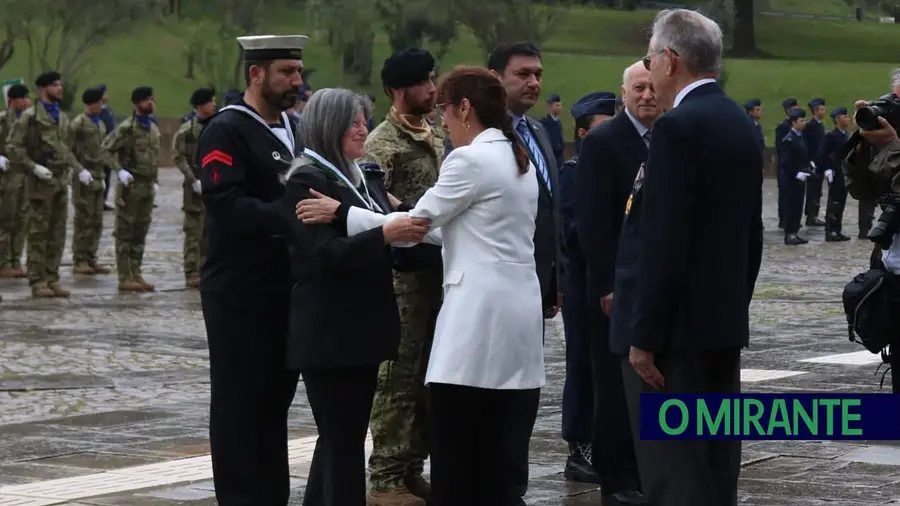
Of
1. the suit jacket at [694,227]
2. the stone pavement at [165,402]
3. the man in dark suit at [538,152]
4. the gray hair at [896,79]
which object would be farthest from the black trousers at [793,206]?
the suit jacket at [694,227]

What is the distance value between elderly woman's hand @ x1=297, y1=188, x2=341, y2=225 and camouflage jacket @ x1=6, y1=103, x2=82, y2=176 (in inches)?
507

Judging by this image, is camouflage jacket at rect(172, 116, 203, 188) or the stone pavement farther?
camouflage jacket at rect(172, 116, 203, 188)

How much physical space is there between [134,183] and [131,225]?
532 millimetres

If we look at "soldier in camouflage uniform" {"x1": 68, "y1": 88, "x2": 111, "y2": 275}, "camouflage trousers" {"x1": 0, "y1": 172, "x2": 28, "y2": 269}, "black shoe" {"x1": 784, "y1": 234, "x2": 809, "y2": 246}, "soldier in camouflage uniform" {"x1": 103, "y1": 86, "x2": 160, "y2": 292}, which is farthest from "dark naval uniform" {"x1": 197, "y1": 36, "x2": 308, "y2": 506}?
"black shoe" {"x1": 784, "y1": 234, "x2": 809, "y2": 246}

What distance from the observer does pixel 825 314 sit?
52.4 feet

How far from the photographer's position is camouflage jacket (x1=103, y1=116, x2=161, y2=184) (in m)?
19.2

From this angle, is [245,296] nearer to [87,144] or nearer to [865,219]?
[87,144]

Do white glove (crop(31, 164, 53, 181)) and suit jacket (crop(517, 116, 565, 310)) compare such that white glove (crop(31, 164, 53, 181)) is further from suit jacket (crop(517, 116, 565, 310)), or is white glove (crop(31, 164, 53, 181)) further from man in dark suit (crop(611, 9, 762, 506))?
man in dark suit (crop(611, 9, 762, 506))

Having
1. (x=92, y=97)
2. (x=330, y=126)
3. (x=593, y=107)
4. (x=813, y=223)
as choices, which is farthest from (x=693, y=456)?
(x=813, y=223)

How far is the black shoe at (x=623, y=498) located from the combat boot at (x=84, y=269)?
44.5 ft

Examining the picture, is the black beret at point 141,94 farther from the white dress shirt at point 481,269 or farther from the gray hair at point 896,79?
the white dress shirt at point 481,269

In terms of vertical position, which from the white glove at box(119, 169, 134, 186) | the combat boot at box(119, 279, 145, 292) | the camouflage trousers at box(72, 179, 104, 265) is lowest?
the combat boot at box(119, 279, 145, 292)

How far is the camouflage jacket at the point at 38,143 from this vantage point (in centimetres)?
1853

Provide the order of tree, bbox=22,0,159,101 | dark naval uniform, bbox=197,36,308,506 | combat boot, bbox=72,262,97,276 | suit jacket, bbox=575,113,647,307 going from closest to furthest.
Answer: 1. dark naval uniform, bbox=197,36,308,506
2. suit jacket, bbox=575,113,647,307
3. combat boot, bbox=72,262,97,276
4. tree, bbox=22,0,159,101
